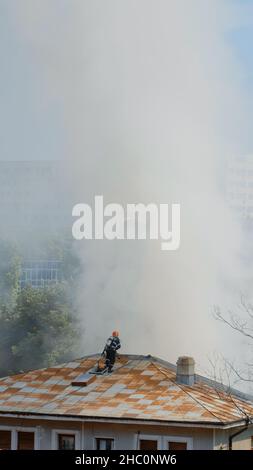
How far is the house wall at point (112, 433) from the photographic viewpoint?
21.7 meters

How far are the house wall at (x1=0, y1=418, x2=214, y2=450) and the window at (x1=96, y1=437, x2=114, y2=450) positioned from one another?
0.08 metres

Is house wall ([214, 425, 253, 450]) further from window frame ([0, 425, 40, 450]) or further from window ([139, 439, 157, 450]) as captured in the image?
window frame ([0, 425, 40, 450])

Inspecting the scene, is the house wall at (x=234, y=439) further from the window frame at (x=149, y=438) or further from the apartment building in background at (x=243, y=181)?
the apartment building in background at (x=243, y=181)

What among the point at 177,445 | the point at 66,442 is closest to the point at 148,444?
the point at 177,445

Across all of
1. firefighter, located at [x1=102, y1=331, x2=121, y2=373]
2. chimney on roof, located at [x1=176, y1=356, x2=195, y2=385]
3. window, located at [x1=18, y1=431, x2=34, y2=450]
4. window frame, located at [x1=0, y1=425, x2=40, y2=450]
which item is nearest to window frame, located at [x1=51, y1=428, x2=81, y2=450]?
window frame, located at [x1=0, y1=425, x2=40, y2=450]

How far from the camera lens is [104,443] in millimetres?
22547

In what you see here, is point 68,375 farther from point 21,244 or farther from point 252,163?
point 252,163

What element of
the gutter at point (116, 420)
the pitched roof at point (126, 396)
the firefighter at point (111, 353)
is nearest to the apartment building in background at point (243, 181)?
A: the firefighter at point (111, 353)

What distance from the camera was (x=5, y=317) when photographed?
4675cm

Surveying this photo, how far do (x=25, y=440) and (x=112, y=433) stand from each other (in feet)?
6.37

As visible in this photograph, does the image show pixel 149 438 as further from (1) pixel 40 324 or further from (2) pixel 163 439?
(1) pixel 40 324

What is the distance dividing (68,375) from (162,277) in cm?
1204

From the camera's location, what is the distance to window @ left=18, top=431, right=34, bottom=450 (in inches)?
914
